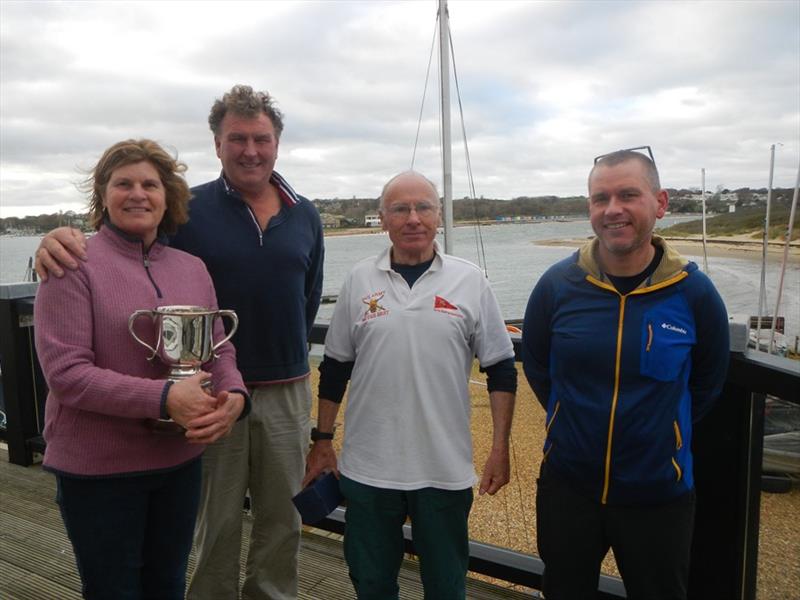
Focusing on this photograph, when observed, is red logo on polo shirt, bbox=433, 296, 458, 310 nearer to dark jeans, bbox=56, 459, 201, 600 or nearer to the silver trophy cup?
the silver trophy cup

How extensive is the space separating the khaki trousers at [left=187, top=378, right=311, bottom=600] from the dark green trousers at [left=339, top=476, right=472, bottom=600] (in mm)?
470

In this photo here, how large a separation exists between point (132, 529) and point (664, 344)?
152cm

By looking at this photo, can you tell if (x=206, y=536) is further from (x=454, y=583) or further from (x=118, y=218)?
(x=118, y=218)

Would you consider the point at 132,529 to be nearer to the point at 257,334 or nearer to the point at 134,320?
the point at 134,320

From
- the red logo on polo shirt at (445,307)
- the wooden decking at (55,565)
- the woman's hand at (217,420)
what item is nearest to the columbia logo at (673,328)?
the red logo on polo shirt at (445,307)

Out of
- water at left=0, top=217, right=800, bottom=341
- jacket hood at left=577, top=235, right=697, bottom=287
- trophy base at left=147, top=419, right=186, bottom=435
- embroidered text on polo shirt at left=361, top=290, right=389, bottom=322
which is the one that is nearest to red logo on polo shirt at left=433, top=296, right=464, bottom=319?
embroidered text on polo shirt at left=361, top=290, right=389, bottom=322

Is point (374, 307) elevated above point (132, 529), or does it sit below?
above

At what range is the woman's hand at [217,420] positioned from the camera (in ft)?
5.44

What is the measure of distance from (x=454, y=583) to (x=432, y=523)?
8.5 inches

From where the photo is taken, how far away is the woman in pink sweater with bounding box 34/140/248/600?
159 centimetres

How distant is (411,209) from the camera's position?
1.93 m

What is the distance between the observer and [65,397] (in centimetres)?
158

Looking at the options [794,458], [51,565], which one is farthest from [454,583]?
[51,565]

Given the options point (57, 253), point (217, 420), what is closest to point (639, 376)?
point (217, 420)
